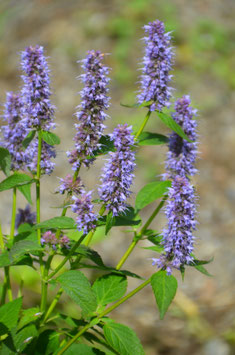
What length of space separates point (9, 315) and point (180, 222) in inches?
40.6

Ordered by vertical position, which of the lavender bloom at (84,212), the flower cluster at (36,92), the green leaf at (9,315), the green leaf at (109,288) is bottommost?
the green leaf at (9,315)

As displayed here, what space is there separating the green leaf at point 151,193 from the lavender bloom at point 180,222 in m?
0.33

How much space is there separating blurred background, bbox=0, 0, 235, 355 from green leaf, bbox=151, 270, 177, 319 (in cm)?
260

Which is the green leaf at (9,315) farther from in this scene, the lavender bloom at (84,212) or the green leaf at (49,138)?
the green leaf at (49,138)

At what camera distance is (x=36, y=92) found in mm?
2654

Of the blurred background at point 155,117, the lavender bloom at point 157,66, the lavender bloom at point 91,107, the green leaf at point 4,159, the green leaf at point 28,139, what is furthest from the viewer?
the blurred background at point 155,117

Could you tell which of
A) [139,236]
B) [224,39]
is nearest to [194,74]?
[224,39]

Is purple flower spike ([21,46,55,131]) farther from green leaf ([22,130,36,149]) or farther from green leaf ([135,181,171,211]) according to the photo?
green leaf ([135,181,171,211])

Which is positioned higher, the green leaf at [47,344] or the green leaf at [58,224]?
the green leaf at [58,224]

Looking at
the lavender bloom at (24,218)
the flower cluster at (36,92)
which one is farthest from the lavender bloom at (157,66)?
the lavender bloom at (24,218)

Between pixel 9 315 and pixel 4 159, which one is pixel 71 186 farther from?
pixel 9 315

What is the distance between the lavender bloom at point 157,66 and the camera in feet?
9.39

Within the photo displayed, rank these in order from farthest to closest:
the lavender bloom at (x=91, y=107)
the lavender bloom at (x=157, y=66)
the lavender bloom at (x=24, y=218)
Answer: the lavender bloom at (x=24, y=218) < the lavender bloom at (x=157, y=66) < the lavender bloom at (x=91, y=107)

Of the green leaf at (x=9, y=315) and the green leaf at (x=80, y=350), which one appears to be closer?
the green leaf at (x=9, y=315)
